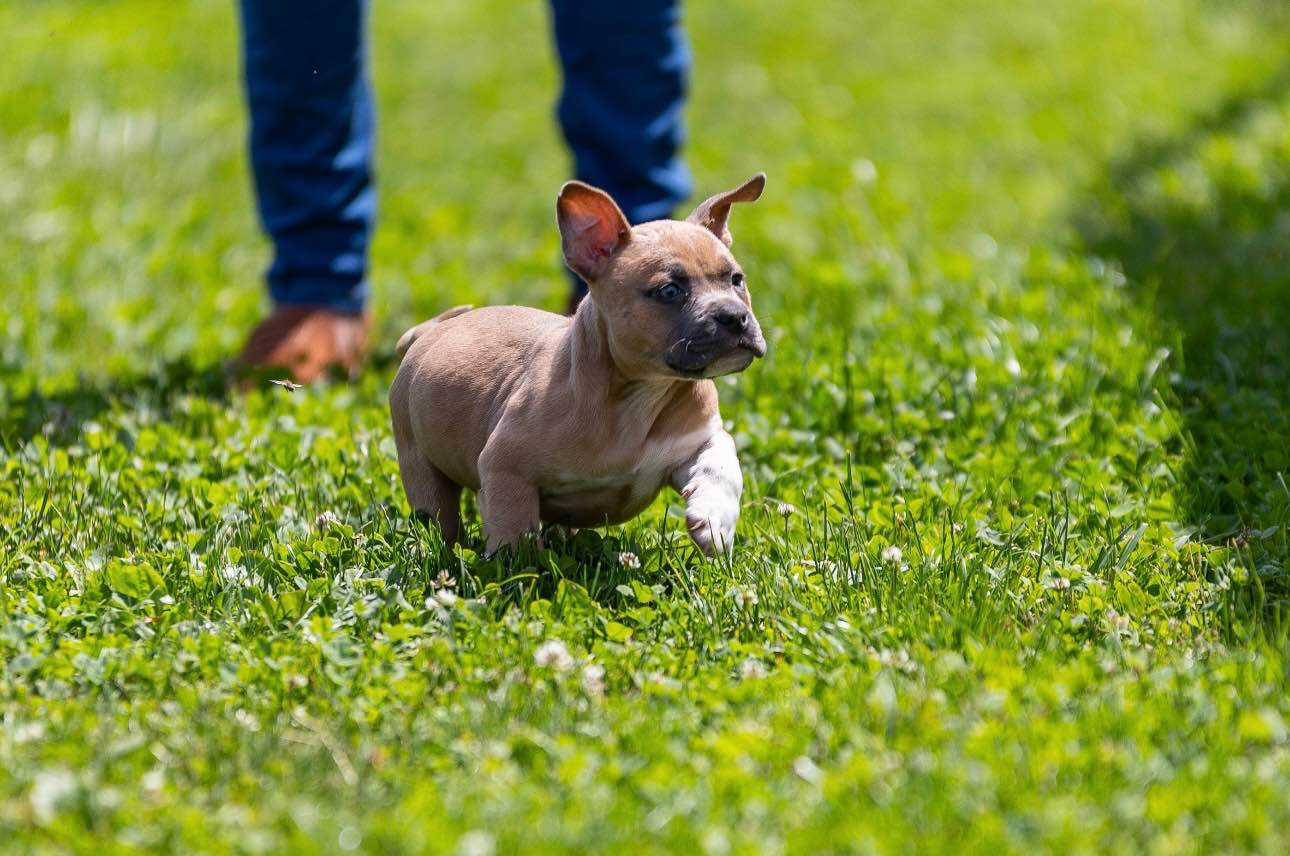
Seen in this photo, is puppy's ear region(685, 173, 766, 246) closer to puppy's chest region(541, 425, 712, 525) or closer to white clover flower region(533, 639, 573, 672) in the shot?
puppy's chest region(541, 425, 712, 525)

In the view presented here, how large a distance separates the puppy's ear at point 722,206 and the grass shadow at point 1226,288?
4.21 feet

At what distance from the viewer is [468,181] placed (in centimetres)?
794

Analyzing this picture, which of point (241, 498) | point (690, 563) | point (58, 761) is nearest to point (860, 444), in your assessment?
point (690, 563)

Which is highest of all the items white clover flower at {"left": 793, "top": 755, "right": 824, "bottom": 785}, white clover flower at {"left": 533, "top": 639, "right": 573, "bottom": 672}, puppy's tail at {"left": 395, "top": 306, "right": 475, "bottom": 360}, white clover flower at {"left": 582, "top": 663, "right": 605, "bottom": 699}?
puppy's tail at {"left": 395, "top": 306, "right": 475, "bottom": 360}

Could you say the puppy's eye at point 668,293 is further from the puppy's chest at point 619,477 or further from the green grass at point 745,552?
the green grass at point 745,552

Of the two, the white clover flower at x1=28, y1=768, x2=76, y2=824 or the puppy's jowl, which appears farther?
the puppy's jowl

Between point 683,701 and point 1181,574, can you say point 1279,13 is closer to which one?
point 1181,574

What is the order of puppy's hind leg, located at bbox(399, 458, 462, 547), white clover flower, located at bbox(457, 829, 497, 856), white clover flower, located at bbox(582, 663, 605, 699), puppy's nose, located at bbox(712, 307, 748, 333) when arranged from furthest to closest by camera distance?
1. puppy's hind leg, located at bbox(399, 458, 462, 547)
2. puppy's nose, located at bbox(712, 307, 748, 333)
3. white clover flower, located at bbox(582, 663, 605, 699)
4. white clover flower, located at bbox(457, 829, 497, 856)

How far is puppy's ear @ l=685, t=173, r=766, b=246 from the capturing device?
3.49 meters

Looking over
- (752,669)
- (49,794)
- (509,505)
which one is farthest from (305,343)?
(49,794)

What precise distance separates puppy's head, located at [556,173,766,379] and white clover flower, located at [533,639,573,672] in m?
0.62

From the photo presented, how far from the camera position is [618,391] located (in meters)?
3.40

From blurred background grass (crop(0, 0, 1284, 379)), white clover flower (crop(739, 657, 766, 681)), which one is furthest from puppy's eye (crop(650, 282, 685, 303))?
blurred background grass (crop(0, 0, 1284, 379))

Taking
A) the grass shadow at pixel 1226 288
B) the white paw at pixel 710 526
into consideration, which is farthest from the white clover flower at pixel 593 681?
the grass shadow at pixel 1226 288
